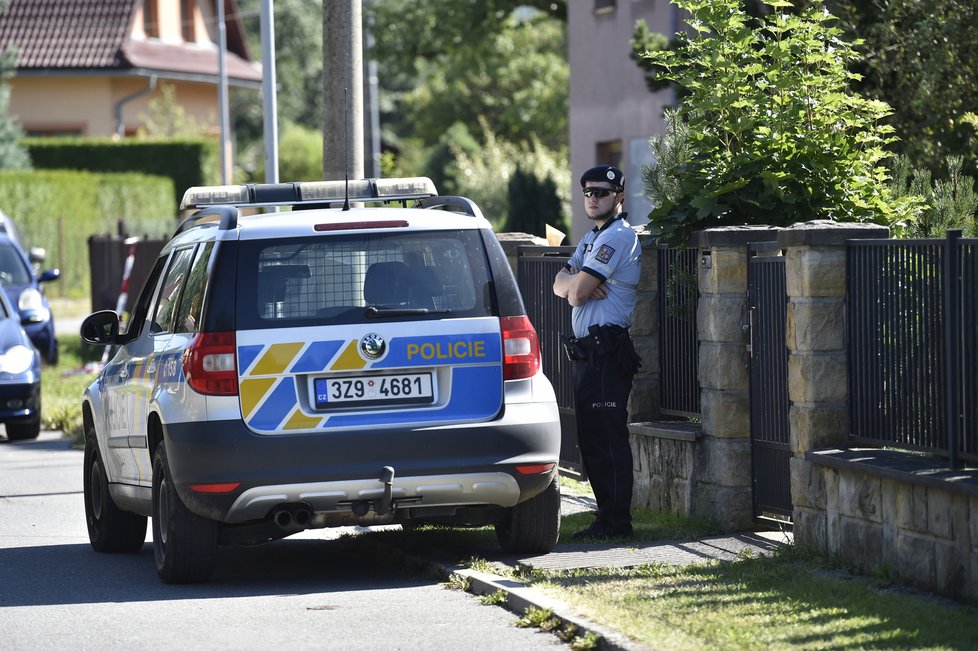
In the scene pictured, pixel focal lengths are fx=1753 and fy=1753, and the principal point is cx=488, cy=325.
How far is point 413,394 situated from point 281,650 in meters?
1.69

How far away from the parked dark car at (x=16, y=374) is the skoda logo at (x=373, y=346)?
28.0ft

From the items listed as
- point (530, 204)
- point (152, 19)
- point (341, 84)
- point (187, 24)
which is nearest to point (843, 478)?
point (341, 84)

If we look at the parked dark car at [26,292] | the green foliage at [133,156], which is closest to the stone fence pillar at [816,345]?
the parked dark car at [26,292]

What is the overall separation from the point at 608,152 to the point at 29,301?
11.2 meters

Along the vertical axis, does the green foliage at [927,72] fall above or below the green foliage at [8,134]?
below

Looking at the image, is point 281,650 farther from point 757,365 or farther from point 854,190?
point 854,190

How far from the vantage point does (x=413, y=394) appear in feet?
27.1

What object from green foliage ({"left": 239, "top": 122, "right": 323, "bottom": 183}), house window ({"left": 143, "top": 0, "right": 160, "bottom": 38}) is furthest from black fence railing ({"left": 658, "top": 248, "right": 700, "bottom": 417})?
green foliage ({"left": 239, "top": 122, "right": 323, "bottom": 183})

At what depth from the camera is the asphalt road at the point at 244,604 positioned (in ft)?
23.5

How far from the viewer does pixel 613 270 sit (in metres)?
9.29

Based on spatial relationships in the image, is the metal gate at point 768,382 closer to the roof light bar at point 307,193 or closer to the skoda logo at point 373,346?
the roof light bar at point 307,193

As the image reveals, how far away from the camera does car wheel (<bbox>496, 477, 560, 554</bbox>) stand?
28.6ft

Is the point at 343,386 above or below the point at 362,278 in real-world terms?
below

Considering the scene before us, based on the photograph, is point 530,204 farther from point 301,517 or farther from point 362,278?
point 301,517
